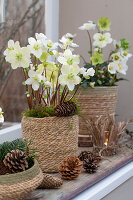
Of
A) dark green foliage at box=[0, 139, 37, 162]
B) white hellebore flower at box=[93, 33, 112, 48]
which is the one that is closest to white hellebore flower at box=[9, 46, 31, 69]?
dark green foliage at box=[0, 139, 37, 162]

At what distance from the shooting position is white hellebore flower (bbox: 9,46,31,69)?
A: 4.02ft

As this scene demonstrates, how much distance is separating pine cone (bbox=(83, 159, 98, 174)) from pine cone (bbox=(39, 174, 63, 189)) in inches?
7.5

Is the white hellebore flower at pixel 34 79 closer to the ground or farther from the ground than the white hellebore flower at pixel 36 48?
closer to the ground

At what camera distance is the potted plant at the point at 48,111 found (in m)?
1.25

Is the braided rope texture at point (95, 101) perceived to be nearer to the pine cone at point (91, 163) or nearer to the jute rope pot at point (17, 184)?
the pine cone at point (91, 163)

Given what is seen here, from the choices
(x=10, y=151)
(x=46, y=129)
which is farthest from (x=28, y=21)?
(x=10, y=151)

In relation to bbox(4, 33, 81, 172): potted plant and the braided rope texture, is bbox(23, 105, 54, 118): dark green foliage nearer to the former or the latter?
bbox(4, 33, 81, 172): potted plant

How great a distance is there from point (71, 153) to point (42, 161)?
0.36 ft

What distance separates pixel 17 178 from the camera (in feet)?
3.23

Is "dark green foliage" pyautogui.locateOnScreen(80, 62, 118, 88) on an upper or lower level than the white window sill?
upper

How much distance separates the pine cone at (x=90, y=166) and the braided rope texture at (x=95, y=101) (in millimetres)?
323

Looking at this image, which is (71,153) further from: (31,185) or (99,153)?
(31,185)

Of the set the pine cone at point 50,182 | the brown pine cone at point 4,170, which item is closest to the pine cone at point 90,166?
the pine cone at point 50,182

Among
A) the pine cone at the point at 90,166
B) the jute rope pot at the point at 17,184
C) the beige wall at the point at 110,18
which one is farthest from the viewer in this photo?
the beige wall at the point at 110,18
